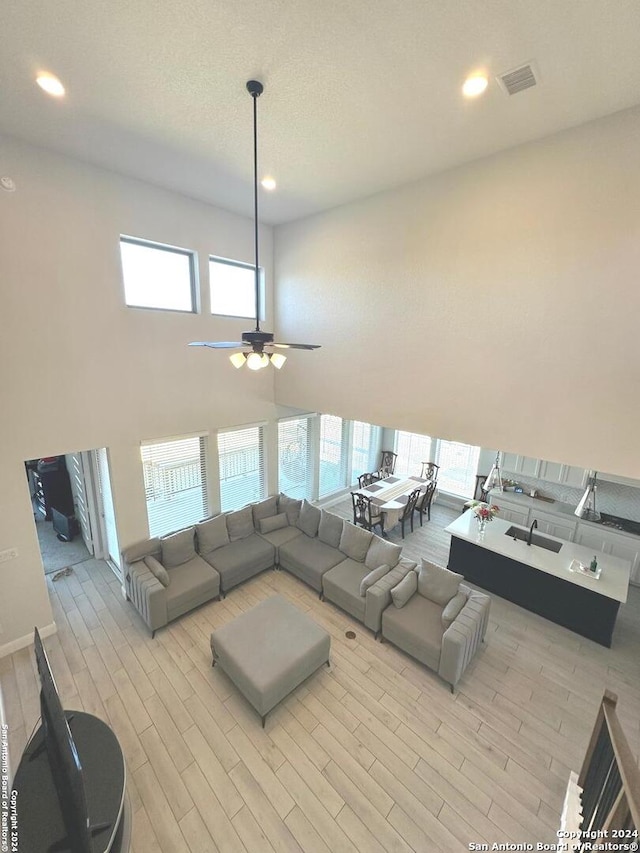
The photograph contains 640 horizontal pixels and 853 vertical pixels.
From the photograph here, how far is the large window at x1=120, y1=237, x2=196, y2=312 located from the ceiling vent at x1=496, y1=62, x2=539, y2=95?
4.34 m

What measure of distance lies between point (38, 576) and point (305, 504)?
3.94 metres

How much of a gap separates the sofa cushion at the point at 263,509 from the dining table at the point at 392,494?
1837 mm

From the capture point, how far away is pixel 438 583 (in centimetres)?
445

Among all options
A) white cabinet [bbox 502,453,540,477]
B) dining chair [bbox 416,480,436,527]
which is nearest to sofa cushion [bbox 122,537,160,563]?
dining chair [bbox 416,480,436,527]

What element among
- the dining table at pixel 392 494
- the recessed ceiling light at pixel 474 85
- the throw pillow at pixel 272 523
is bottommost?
the throw pillow at pixel 272 523

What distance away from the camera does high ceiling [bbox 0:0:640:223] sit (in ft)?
7.03

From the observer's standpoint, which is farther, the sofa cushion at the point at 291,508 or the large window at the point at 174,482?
the sofa cushion at the point at 291,508

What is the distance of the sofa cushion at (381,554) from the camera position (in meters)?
4.93

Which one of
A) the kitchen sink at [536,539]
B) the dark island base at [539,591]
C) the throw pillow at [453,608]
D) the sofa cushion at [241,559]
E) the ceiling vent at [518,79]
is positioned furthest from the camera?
the kitchen sink at [536,539]

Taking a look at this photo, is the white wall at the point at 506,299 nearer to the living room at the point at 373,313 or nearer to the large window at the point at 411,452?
the living room at the point at 373,313

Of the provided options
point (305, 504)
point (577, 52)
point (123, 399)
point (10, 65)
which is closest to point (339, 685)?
point (305, 504)

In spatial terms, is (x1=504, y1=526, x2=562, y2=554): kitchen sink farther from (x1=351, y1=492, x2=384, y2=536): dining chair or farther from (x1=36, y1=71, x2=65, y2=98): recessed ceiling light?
(x1=36, y1=71, x2=65, y2=98): recessed ceiling light

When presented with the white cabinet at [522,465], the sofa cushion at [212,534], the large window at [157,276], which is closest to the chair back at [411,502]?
the white cabinet at [522,465]

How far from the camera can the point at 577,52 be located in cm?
236
